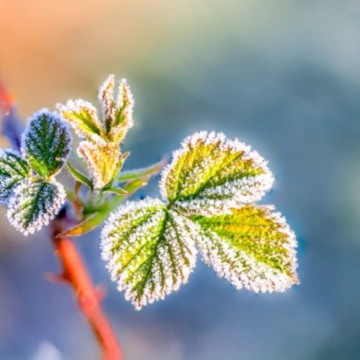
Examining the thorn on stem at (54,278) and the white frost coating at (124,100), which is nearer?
the white frost coating at (124,100)

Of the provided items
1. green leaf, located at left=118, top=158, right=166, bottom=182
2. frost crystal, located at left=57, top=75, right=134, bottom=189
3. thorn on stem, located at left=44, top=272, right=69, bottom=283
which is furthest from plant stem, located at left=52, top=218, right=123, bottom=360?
frost crystal, located at left=57, top=75, right=134, bottom=189

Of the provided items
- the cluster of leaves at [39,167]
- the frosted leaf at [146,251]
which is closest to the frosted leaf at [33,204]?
the cluster of leaves at [39,167]

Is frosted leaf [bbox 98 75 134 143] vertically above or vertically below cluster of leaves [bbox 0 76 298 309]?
above

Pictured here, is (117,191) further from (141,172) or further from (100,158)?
(141,172)

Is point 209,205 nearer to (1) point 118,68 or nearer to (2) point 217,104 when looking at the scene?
(2) point 217,104

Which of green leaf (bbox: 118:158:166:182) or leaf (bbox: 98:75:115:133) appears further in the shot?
green leaf (bbox: 118:158:166:182)

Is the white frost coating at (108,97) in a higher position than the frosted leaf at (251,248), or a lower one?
higher

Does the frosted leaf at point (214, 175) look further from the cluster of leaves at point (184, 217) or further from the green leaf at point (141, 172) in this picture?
the green leaf at point (141, 172)

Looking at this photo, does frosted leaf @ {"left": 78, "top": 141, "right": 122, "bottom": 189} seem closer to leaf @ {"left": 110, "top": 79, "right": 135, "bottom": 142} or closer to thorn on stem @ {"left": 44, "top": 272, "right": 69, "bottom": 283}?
leaf @ {"left": 110, "top": 79, "right": 135, "bottom": 142}
